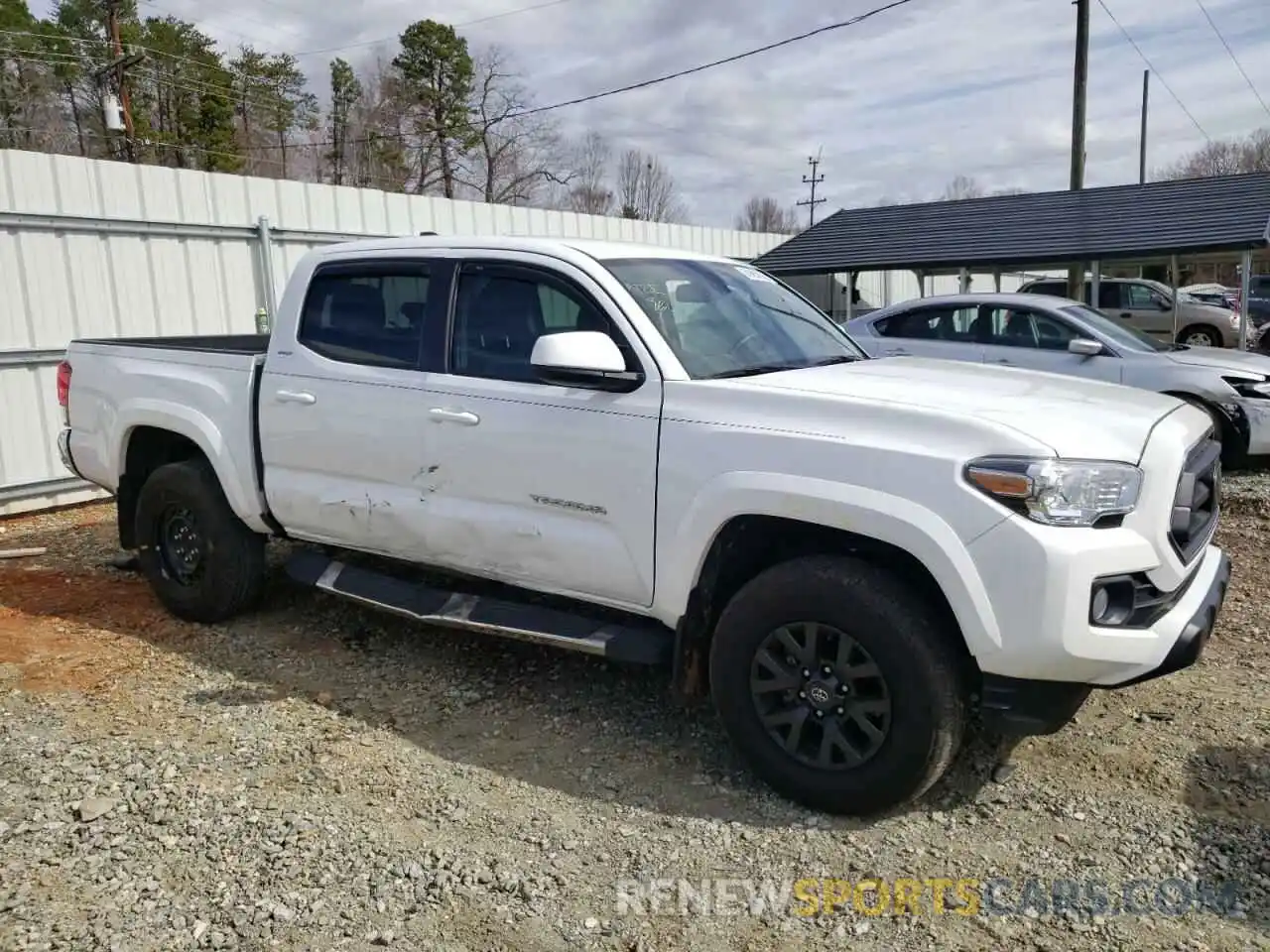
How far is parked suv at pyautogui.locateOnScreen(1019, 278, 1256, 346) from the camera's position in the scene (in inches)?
739

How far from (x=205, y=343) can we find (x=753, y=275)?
3413mm

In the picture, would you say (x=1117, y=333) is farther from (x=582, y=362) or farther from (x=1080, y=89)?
(x=1080, y=89)

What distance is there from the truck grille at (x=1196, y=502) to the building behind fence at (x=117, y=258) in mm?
6243

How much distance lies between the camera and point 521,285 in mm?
4168

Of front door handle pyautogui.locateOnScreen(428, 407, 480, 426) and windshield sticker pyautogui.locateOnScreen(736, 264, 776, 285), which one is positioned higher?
windshield sticker pyautogui.locateOnScreen(736, 264, 776, 285)

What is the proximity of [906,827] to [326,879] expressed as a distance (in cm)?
189

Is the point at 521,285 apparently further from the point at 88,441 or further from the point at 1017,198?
the point at 1017,198

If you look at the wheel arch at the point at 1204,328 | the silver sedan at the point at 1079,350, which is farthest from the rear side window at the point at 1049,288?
the silver sedan at the point at 1079,350

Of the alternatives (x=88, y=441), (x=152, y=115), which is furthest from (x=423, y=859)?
(x=152, y=115)

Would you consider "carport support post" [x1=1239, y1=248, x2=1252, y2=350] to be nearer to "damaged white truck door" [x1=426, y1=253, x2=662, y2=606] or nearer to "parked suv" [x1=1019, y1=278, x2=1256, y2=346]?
"parked suv" [x1=1019, y1=278, x2=1256, y2=346]

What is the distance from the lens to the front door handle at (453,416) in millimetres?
4031

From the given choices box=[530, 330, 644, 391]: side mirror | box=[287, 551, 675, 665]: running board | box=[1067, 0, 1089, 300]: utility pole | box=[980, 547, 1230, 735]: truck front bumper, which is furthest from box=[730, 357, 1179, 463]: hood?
box=[1067, 0, 1089, 300]: utility pole

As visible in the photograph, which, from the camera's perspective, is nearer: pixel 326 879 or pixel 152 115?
pixel 326 879

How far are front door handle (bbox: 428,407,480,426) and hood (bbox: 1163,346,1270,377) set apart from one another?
6.88 meters
